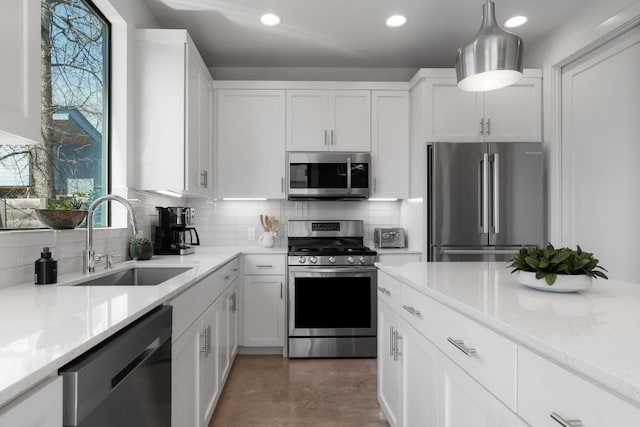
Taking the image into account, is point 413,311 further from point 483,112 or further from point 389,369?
point 483,112

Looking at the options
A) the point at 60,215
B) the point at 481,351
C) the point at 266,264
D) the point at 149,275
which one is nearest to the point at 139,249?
the point at 149,275

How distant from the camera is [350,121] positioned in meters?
3.52

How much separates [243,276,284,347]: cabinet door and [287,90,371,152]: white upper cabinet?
1254 mm

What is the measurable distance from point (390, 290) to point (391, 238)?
1.71 metres

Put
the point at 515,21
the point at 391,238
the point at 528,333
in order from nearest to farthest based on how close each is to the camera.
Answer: the point at 528,333
the point at 515,21
the point at 391,238

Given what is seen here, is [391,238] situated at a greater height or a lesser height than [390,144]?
lesser

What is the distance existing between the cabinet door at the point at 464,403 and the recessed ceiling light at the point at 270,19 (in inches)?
104

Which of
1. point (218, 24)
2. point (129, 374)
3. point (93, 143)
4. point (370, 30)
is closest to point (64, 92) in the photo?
point (93, 143)

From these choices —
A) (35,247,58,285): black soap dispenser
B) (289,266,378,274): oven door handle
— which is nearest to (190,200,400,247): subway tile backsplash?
(289,266,378,274): oven door handle

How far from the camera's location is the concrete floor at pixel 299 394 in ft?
7.29

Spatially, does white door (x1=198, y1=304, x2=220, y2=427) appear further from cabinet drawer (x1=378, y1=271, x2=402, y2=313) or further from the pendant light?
the pendant light

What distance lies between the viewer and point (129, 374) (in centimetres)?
99

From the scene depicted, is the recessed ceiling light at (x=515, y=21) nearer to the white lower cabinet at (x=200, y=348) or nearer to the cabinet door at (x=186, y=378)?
the white lower cabinet at (x=200, y=348)

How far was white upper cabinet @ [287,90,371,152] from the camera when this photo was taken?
11.5 ft
